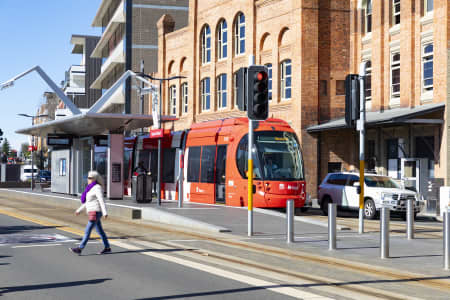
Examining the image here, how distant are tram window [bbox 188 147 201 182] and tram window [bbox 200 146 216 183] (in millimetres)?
427

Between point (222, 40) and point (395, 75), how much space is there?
15.4 metres

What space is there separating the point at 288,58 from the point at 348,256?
27.2 meters

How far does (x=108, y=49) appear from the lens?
7400 centimetres

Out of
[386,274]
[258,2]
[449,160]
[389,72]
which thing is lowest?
[386,274]

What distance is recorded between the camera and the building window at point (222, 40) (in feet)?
147

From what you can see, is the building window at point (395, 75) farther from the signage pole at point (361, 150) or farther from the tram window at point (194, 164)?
the signage pole at point (361, 150)

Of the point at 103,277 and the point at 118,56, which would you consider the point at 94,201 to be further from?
the point at 118,56

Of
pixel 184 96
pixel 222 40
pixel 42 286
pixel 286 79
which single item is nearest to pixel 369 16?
pixel 286 79

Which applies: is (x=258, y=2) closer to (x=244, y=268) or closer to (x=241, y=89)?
(x=241, y=89)

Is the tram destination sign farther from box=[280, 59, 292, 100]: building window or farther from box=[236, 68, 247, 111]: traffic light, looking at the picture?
box=[236, 68, 247, 111]: traffic light

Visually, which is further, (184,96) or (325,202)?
(184,96)

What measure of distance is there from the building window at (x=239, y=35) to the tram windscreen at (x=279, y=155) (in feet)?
65.2

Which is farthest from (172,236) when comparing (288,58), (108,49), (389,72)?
(108,49)

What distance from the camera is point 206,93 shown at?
4741cm
